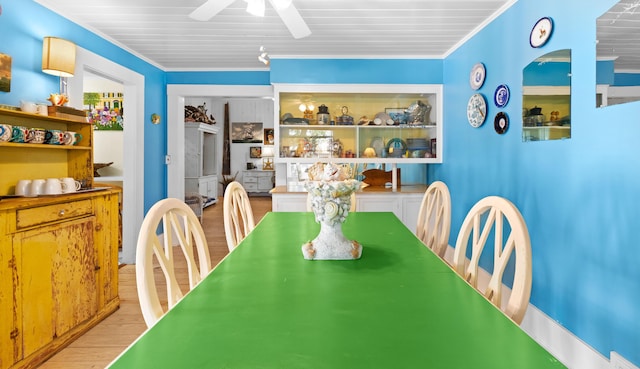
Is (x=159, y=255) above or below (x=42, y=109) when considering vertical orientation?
below

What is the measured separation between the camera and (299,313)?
2.81 ft

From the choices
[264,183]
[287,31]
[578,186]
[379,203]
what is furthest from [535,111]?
Result: [264,183]

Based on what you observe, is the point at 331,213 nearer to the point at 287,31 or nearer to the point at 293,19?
the point at 293,19

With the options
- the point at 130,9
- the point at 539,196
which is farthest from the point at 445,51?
the point at 130,9

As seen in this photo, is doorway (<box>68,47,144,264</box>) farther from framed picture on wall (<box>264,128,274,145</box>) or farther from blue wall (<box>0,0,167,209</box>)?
framed picture on wall (<box>264,128,274,145</box>)

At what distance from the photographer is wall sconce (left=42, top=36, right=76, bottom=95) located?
106 inches

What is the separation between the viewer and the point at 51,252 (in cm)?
224

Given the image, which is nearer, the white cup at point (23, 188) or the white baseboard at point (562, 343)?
the white baseboard at point (562, 343)

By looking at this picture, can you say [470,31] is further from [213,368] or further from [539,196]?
[213,368]

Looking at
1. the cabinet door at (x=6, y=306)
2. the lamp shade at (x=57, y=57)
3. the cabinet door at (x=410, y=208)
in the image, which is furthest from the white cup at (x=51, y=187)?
the cabinet door at (x=410, y=208)

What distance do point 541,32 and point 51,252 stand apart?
10.8ft

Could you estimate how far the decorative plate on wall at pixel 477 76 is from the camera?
10.7ft

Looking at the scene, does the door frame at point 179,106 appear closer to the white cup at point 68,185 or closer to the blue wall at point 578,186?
the white cup at point 68,185

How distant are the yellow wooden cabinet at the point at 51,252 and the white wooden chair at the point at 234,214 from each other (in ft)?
3.51
